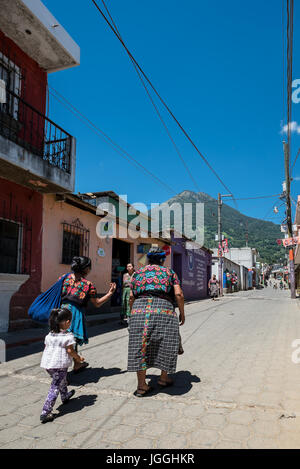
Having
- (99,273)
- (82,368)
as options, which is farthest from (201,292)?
(82,368)

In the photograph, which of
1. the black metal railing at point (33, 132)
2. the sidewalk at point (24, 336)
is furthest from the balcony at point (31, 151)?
the sidewalk at point (24, 336)

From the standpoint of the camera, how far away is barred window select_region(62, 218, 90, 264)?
10.0 m

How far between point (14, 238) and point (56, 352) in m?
5.62

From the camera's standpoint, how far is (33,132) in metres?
8.93

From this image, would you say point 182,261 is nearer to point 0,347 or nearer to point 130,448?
point 0,347

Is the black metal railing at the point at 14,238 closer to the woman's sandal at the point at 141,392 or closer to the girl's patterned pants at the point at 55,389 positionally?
the girl's patterned pants at the point at 55,389

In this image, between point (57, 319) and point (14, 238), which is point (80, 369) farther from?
point (14, 238)

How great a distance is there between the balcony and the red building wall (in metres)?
0.25

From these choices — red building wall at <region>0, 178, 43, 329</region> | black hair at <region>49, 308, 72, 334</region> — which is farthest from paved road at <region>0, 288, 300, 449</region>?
red building wall at <region>0, 178, 43, 329</region>

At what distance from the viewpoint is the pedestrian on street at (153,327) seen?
12.1 feet

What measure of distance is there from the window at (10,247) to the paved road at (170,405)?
262cm

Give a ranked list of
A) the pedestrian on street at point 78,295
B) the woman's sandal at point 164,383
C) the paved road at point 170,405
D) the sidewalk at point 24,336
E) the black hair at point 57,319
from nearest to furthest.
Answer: the paved road at point 170,405 < the black hair at point 57,319 < the woman's sandal at point 164,383 < the pedestrian on street at point 78,295 < the sidewalk at point 24,336

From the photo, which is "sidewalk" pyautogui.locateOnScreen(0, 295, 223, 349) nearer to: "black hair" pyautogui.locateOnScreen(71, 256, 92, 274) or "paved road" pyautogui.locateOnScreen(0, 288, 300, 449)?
"paved road" pyautogui.locateOnScreen(0, 288, 300, 449)
